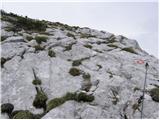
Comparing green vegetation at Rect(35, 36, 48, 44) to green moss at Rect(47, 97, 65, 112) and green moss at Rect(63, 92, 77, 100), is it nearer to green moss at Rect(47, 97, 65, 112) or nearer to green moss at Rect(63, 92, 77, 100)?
green moss at Rect(63, 92, 77, 100)

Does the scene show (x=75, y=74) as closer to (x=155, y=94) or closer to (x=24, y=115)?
(x=24, y=115)

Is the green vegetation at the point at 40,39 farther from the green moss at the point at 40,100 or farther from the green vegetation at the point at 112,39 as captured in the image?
the green moss at the point at 40,100

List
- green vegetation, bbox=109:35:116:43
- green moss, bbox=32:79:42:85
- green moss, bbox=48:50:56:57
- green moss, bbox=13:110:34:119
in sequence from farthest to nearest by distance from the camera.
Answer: green vegetation, bbox=109:35:116:43
green moss, bbox=48:50:56:57
green moss, bbox=32:79:42:85
green moss, bbox=13:110:34:119

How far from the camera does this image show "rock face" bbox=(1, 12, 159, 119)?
1811cm

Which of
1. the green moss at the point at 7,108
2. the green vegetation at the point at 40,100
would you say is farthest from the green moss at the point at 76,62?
the green moss at the point at 7,108

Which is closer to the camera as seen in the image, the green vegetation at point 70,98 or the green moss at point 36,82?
the green vegetation at point 70,98

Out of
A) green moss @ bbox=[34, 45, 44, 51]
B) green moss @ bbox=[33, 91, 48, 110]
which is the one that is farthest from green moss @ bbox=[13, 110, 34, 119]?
green moss @ bbox=[34, 45, 44, 51]

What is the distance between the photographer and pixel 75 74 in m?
22.2

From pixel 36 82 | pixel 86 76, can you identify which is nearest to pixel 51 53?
pixel 86 76

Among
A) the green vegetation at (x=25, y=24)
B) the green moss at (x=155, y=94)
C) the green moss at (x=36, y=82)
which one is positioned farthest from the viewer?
the green vegetation at (x=25, y=24)

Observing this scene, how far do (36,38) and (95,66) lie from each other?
7616 millimetres

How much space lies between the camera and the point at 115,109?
18.1 meters

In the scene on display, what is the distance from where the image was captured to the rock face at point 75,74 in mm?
18109

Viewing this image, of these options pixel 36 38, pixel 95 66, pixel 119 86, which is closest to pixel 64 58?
pixel 95 66
